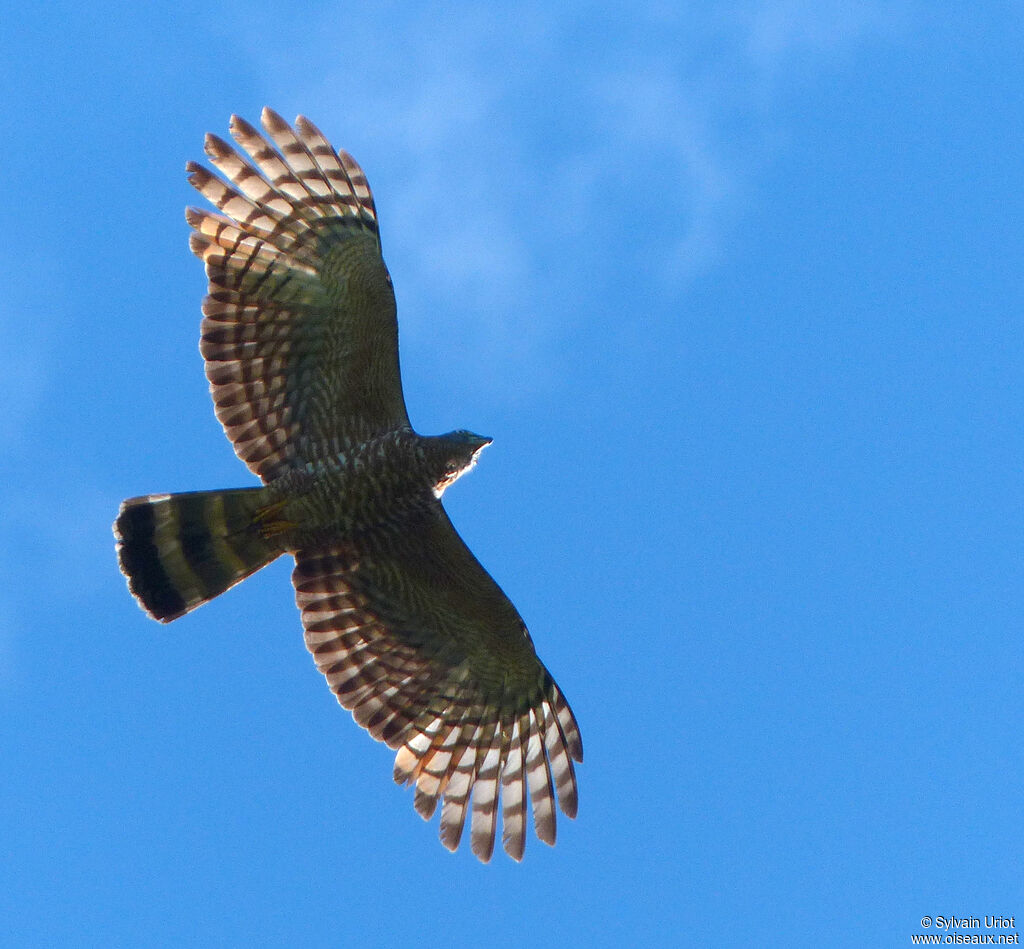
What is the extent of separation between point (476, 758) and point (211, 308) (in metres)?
3.71

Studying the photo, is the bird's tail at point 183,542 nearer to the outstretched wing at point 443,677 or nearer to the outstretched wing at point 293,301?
the outstretched wing at point 293,301

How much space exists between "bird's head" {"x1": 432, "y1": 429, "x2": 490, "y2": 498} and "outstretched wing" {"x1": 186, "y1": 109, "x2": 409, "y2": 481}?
420 mm

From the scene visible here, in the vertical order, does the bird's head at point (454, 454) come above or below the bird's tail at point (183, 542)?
above

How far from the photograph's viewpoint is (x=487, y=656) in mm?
11375

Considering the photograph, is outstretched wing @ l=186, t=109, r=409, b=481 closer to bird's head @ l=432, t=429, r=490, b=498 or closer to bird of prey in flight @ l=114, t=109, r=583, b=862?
bird of prey in flight @ l=114, t=109, r=583, b=862

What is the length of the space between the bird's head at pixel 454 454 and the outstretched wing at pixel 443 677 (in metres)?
0.28

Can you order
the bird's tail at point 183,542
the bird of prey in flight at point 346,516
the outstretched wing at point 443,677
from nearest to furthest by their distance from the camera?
the bird's tail at point 183,542, the bird of prey in flight at point 346,516, the outstretched wing at point 443,677

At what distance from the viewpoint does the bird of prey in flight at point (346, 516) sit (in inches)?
425

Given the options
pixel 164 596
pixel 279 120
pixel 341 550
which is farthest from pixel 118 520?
pixel 279 120

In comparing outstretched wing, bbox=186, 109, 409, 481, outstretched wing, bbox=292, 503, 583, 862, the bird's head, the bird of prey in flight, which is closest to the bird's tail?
the bird of prey in flight

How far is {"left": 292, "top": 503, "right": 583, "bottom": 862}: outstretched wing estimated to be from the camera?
36.6 feet

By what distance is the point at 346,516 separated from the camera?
1098cm

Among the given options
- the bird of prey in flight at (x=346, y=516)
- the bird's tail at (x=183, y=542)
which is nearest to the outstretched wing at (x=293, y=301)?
the bird of prey in flight at (x=346, y=516)

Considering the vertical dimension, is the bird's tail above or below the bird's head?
below
